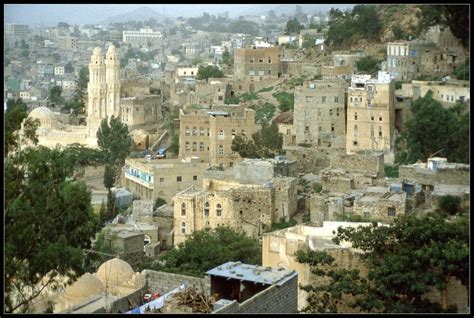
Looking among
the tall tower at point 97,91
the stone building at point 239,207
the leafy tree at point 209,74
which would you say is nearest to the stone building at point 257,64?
the leafy tree at point 209,74

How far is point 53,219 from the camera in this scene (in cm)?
930

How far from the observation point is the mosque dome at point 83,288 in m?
9.98

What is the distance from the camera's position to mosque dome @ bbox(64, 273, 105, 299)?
32.7 ft

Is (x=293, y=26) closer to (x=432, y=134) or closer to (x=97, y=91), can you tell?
(x=97, y=91)

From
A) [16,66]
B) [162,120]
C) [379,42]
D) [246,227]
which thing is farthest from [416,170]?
[16,66]

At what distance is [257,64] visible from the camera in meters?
28.8

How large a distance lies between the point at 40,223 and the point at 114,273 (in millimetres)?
2176

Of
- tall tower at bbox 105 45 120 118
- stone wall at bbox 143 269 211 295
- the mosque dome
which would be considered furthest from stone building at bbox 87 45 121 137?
the mosque dome

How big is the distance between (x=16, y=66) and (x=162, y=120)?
17.1m

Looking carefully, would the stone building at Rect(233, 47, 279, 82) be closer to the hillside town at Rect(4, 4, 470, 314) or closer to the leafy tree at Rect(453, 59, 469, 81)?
Answer: the hillside town at Rect(4, 4, 470, 314)

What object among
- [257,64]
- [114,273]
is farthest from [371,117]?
[114,273]

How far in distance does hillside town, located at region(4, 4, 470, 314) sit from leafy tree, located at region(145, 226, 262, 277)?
1.3 inches

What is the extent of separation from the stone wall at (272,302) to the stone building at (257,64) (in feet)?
64.2

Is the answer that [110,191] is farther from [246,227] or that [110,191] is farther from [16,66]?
[16,66]
